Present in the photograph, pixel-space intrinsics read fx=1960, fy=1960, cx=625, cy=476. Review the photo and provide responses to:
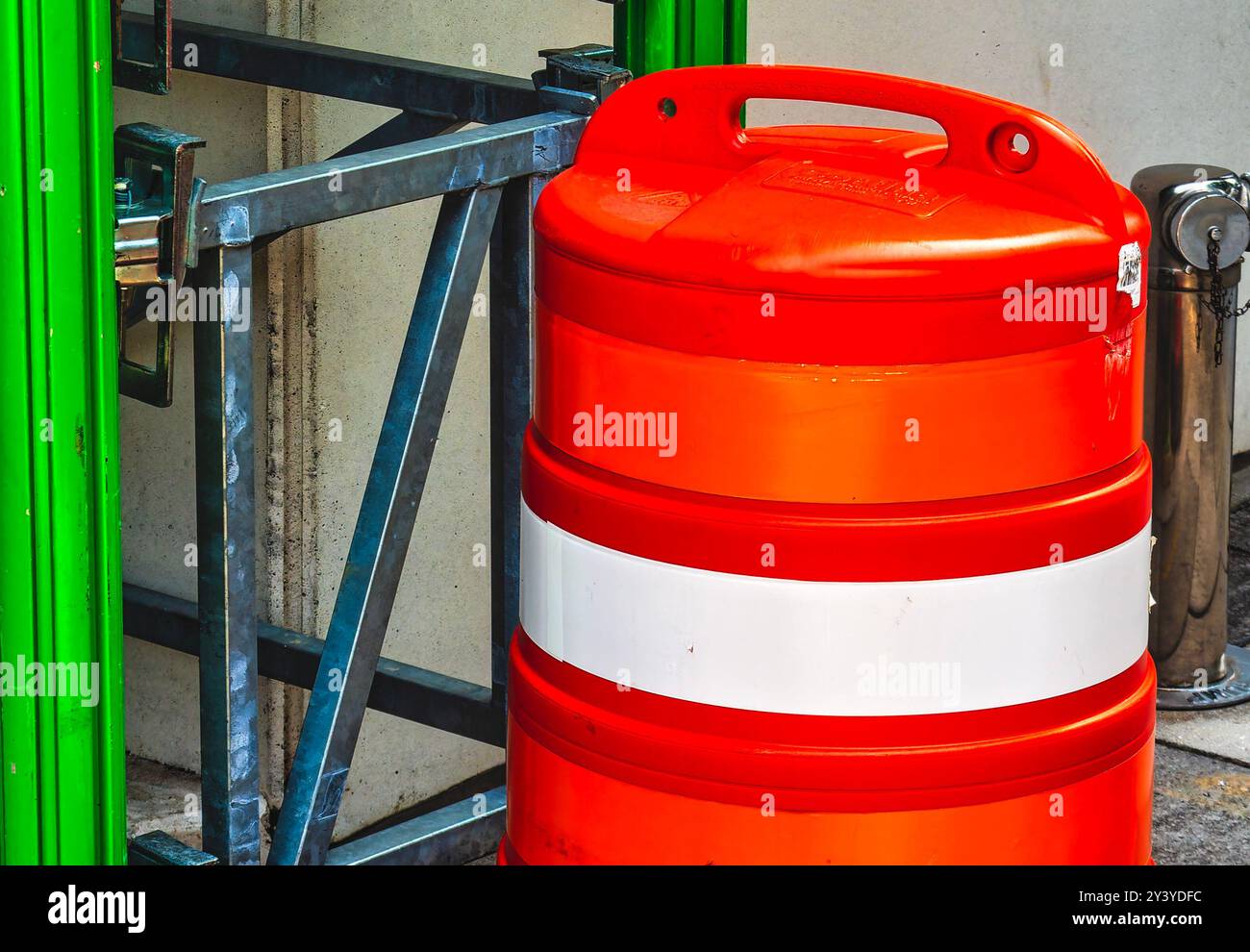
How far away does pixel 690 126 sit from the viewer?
206cm

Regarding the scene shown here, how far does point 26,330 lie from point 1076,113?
3.85m

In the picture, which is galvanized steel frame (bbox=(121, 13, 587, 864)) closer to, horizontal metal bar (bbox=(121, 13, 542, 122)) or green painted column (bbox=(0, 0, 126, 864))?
horizontal metal bar (bbox=(121, 13, 542, 122))

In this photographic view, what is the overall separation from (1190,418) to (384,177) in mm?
2319

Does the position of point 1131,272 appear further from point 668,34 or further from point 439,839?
point 439,839

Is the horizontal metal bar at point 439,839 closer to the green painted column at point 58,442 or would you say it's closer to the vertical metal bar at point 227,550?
the vertical metal bar at point 227,550

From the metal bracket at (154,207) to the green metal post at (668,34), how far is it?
0.87 metres

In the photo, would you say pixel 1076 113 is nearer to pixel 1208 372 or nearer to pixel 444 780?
pixel 1208 372

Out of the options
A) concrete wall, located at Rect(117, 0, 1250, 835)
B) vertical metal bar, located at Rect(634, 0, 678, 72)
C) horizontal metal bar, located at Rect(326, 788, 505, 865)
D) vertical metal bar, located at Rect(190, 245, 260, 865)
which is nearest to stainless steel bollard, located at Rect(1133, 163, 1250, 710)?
concrete wall, located at Rect(117, 0, 1250, 835)

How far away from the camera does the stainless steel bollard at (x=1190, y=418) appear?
3.95 m

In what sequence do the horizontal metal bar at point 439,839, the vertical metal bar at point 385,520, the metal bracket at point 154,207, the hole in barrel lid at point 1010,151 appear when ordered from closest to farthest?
the hole in barrel lid at point 1010,151 < the metal bracket at point 154,207 < the vertical metal bar at point 385,520 < the horizontal metal bar at point 439,839

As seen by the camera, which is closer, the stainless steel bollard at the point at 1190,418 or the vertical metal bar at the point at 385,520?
the vertical metal bar at the point at 385,520

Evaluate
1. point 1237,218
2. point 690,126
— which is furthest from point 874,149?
point 1237,218


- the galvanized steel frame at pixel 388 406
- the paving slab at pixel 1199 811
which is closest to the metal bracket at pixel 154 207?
the galvanized steel frame at pixel 388 406

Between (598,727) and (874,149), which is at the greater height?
(874,149)
